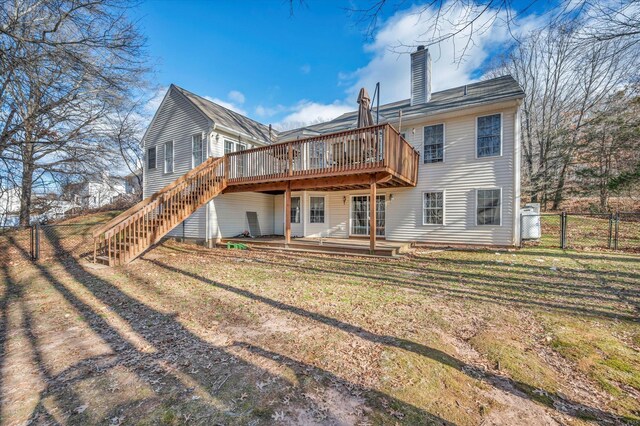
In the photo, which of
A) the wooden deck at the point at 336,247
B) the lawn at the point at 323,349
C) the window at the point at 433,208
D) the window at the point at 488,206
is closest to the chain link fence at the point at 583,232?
the window at the point at 488,206

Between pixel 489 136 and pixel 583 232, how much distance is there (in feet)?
25.4

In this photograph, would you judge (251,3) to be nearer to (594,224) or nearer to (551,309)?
(551,309)

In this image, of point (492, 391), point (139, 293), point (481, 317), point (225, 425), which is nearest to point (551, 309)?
point (481, 317)

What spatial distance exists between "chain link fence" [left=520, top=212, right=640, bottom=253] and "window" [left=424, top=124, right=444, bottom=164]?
3837mm

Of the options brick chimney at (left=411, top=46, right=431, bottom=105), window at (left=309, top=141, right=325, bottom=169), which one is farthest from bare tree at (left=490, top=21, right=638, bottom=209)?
window at (left=309, top=141, right=325, bottom=169)

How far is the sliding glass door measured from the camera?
40.7ft

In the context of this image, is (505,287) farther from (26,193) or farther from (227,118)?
(26,193)

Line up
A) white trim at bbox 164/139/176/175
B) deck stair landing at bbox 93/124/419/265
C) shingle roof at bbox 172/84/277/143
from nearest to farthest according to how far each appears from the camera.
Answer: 1. deck stair landing at bbox 93/124/419/265
2. shingle roof at bbox 172/84/277/143
3. white trim at bbox 164/139/176/175

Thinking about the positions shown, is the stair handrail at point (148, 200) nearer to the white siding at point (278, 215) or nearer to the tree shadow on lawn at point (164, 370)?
the tree shadow on lawn at point (164, 370)

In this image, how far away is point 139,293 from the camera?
17.7 ft

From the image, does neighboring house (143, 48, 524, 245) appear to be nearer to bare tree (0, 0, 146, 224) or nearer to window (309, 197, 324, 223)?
window (309, 197, 324, 223)

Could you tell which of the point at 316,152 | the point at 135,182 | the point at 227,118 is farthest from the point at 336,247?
the point at 135,182

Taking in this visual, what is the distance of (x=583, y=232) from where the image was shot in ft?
41.9

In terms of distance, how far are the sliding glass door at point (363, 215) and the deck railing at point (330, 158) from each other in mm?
2137
